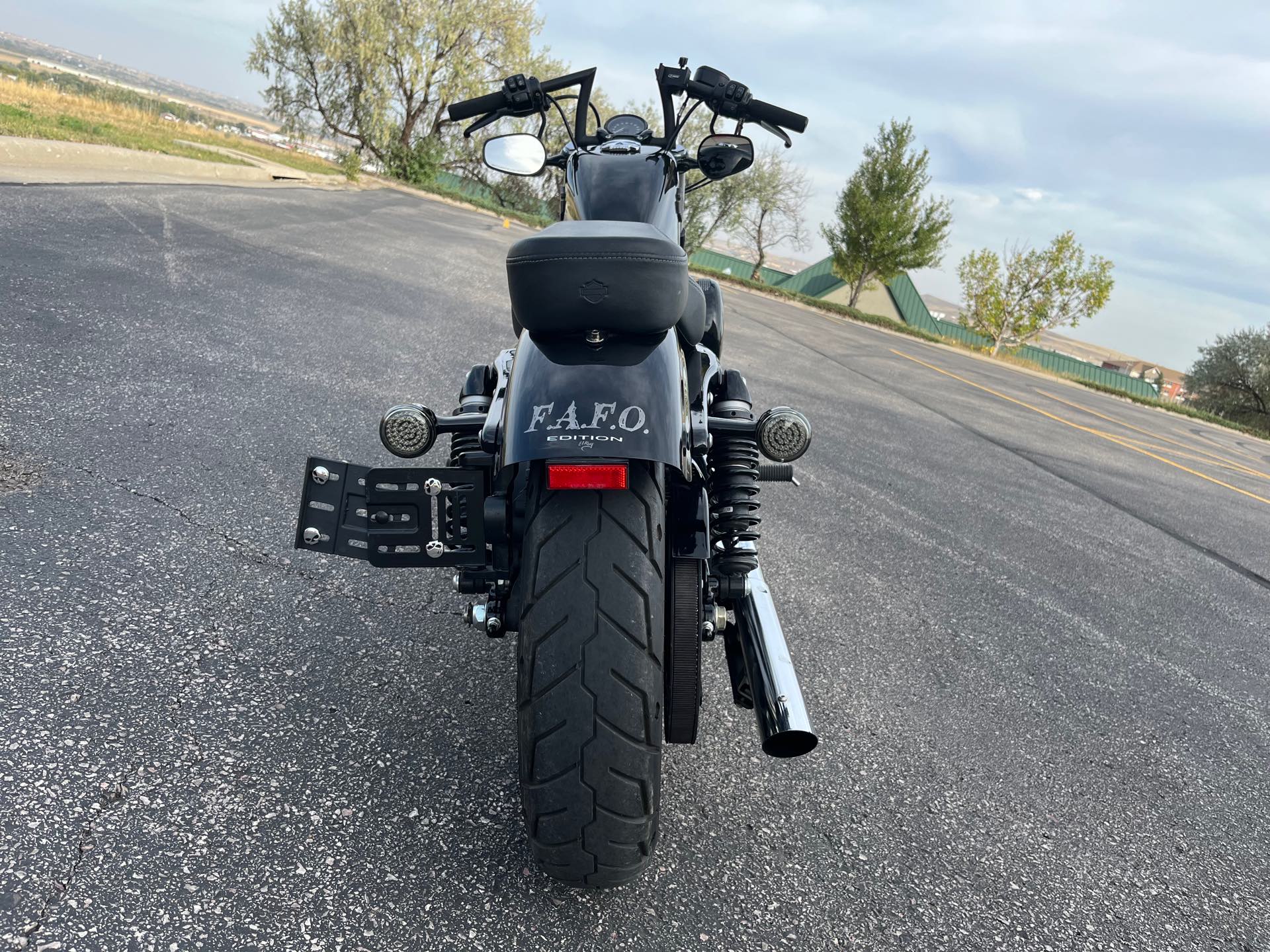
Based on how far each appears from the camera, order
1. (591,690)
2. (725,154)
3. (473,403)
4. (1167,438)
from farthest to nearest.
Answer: (1167,438), (725,154), (473,403), (591,690)

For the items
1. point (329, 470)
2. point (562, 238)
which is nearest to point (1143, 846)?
point (562, 238)

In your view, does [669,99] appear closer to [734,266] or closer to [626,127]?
[626,127]

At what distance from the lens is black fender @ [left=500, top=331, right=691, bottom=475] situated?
1.84m

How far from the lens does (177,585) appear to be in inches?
114

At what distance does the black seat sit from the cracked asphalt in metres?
1.35

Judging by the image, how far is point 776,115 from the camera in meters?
3.54

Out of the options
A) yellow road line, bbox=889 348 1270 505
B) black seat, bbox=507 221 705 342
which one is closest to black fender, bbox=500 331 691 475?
black seat, bbox=507 221 705 342

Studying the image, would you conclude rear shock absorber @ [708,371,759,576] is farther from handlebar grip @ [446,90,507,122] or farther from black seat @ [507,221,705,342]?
handlebar grip @ [446,90,507,122]

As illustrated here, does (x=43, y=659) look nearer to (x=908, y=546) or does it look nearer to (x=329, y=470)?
(x=329, y=470)

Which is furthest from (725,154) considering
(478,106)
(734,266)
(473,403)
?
(734,266)

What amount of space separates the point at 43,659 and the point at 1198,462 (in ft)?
44.5

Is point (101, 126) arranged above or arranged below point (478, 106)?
below

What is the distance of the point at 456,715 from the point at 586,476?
1.15 metres

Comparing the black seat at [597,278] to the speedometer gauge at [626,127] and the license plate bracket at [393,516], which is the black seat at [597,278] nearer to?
the license plate bracket at [393,516]
